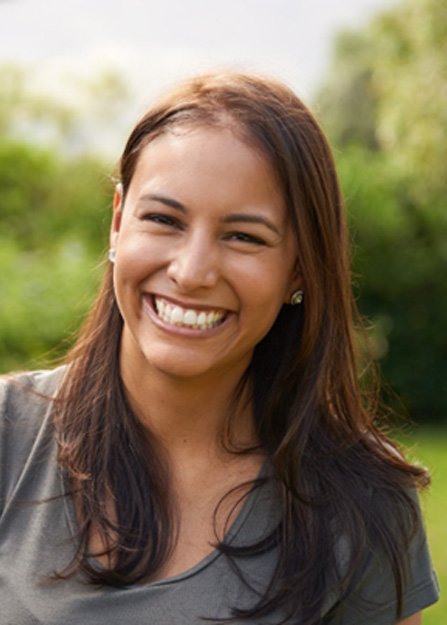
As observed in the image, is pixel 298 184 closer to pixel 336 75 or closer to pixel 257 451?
pixel 257 451

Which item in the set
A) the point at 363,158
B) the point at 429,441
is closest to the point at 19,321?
the point at 429,441

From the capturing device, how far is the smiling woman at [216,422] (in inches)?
90.0

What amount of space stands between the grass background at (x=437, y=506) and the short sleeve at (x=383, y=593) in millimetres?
311

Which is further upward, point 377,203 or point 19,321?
point 377,203

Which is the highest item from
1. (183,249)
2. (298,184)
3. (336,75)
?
(336,75)

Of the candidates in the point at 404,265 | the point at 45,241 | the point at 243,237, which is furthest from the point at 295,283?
the point at 404,265

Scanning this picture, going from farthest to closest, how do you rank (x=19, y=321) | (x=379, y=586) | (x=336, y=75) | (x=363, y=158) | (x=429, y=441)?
(x=336, y=75) → (x=363, y=158) → (x=429, y=441) → (x=19, y=321) → (x=379, y=586)

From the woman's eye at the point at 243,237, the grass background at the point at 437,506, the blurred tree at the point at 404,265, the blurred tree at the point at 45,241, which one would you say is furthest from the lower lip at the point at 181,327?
the blurred tree at the point at 404,265

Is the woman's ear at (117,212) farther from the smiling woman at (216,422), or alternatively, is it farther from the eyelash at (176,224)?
the eyelash at (176,224)

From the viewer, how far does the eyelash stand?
2.27 meters

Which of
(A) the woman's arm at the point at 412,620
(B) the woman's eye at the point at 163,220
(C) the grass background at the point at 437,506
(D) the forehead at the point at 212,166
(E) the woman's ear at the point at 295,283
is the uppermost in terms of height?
(D) the forehead at the point at 212,166

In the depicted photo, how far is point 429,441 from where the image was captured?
12.0 m

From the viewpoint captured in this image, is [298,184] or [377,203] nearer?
[298,184]

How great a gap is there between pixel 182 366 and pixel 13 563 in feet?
1.53
